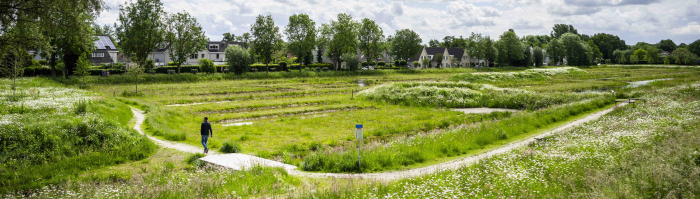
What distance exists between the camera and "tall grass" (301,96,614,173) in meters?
15.3

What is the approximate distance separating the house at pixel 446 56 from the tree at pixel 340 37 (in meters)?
38.5

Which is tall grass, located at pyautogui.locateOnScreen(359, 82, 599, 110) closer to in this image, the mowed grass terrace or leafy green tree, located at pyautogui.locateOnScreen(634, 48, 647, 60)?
the mowed grass terrace

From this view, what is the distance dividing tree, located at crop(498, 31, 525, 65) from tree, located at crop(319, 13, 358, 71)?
48.6 m

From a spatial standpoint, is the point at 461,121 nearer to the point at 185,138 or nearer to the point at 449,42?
the point at 185,138

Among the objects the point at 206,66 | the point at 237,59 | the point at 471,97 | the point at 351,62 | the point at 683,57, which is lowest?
the point at 471,97

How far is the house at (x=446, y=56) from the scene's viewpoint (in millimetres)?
130025

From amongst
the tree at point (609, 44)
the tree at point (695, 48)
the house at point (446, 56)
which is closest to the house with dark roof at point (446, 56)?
the house at point (446, 56)

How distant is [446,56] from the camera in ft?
441

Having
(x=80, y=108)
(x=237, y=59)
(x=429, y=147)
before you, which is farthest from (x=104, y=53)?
(x=429, y=147)

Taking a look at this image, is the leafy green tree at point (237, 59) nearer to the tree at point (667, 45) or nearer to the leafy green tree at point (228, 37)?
the leafy green tree at point (228, 37)

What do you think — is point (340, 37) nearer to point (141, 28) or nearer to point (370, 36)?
point (370, 36)

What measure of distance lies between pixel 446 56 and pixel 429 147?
4753 inches

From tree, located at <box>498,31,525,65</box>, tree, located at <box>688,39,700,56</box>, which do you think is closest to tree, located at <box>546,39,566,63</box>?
tree, located at <box>498,31,525,65</box>

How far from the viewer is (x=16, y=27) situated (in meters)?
17.4
